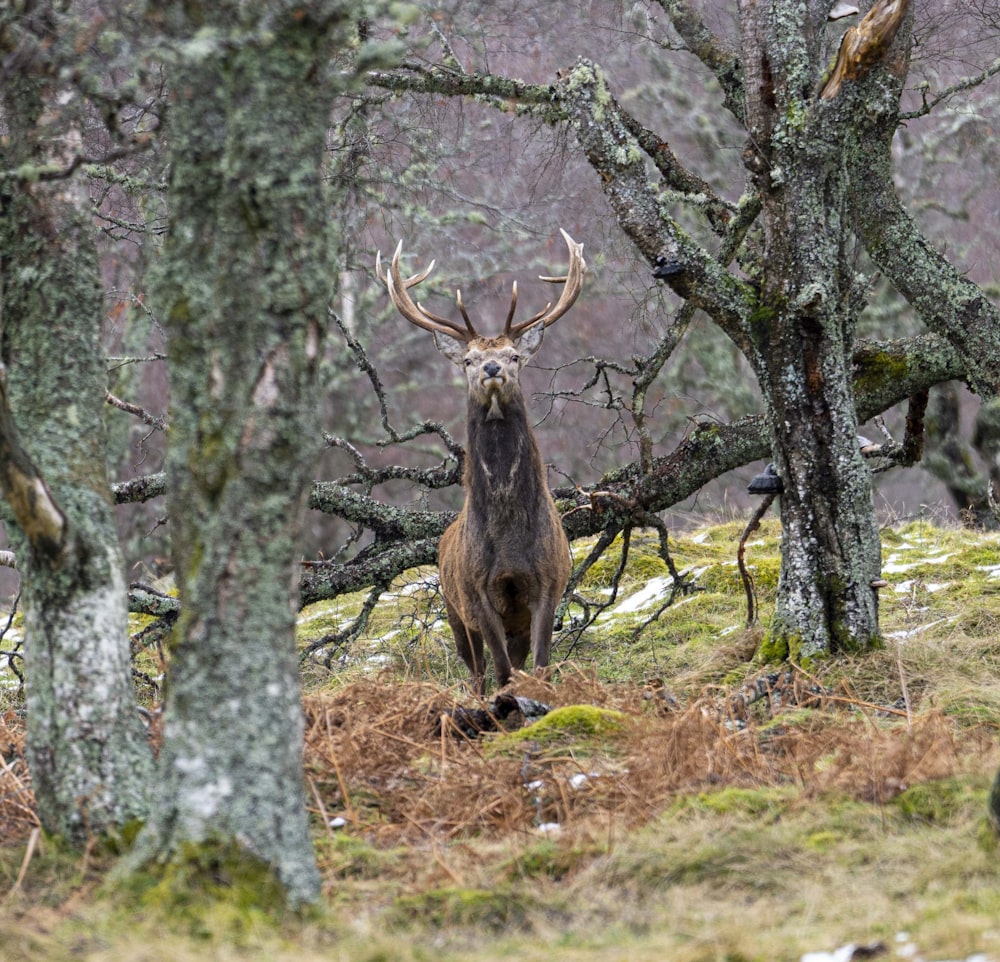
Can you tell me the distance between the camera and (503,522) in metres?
8.05

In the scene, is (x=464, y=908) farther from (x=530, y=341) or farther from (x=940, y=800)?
(x=530, y=341)

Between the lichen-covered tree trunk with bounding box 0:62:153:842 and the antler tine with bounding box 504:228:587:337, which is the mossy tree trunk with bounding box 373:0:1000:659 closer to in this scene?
the antler tine with bounding box 504:228:587:337

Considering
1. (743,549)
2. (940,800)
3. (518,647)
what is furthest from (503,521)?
(940,800)

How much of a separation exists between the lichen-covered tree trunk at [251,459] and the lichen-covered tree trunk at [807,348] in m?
3.62

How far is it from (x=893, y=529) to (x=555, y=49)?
5348 millimetres

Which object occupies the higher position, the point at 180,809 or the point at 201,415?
the point at 201,415

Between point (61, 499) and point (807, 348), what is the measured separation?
3.98 metres

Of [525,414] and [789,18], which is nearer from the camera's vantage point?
[789,18]

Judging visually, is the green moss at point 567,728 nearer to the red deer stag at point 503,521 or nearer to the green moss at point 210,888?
the green moss at point 210,888

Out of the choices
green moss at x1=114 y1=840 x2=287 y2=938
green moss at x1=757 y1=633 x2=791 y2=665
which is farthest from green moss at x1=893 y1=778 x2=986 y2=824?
green moss at x1=757 y1=633 x2=791 y2=665

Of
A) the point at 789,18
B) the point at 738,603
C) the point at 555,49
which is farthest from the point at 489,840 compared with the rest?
the point at 555,49

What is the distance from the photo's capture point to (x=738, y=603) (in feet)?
31.2

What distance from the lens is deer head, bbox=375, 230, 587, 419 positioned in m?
8.01

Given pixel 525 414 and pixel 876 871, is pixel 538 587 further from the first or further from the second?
pixel 876 871
